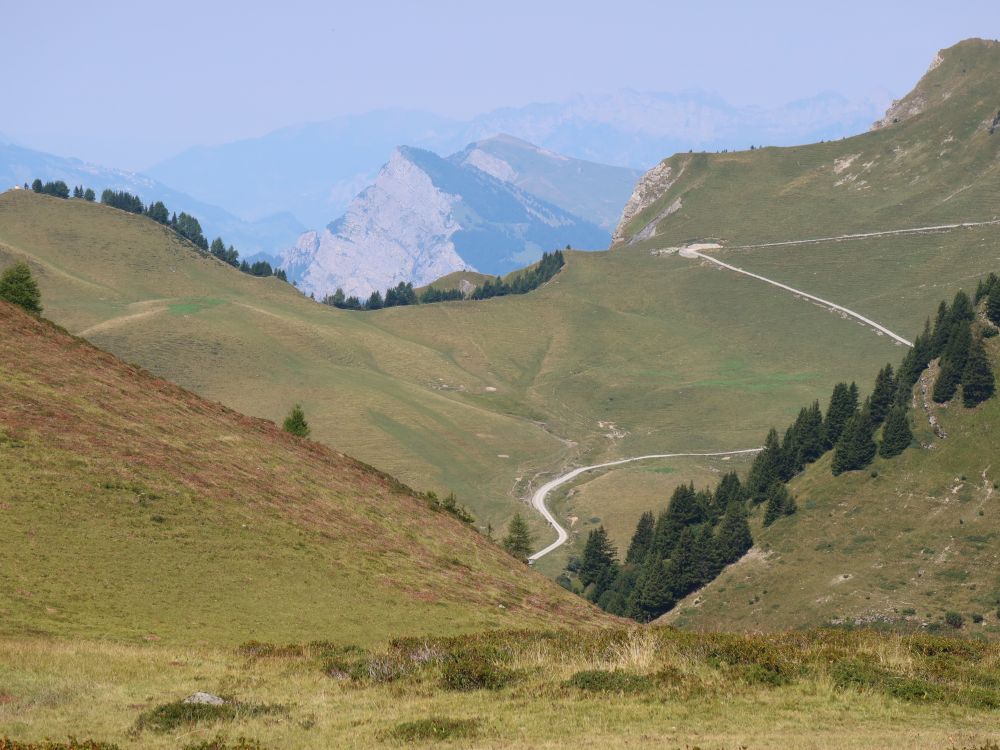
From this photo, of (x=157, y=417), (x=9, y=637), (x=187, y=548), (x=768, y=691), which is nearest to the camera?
(x=768, y=691)

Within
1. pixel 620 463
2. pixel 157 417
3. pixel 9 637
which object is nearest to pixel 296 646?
pixel 9 637

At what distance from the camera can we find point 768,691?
1091 inches

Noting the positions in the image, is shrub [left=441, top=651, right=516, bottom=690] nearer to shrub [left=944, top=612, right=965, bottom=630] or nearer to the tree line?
shrub [left=944, top=612, right=965, bottom=630]

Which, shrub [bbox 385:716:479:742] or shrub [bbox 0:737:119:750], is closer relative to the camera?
shrub [bbox 0:737:119:750]

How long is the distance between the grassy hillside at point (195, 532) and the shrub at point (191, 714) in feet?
41.0

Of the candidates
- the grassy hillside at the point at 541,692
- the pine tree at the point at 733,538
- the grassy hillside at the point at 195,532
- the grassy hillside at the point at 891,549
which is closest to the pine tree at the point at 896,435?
the grassy hillside at the point at 891,549

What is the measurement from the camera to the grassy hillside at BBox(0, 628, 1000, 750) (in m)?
23.8

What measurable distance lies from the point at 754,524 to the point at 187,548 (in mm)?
90074

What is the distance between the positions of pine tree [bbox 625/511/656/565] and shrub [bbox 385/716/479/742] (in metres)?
114

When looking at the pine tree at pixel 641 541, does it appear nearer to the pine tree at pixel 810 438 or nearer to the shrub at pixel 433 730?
the pine tree at pixel 810 438

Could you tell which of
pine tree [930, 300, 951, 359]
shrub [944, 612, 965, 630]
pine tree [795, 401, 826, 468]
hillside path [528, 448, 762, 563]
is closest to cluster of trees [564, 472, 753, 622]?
hillside path [528, 448, 762, 563]

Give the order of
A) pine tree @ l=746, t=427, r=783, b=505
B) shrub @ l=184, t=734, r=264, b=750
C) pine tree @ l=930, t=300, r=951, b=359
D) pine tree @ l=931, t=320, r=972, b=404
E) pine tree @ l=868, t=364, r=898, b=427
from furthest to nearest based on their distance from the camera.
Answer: pine tree @ l=746, t=427, r=783, b=505, pine tree @ l=930, t=300, r=951, b=359, pine tree @ l=868, t=364, r=898, b=427, pine tree @ l=931, t=320, r=972, b=404, shrub @ l=184, t=734, r=264, b=750

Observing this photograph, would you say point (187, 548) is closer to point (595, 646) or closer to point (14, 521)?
point (14, 521)

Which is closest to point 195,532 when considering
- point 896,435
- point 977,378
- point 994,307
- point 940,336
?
point 896,435
